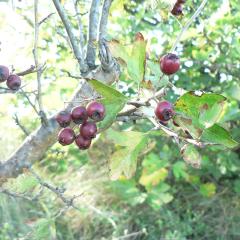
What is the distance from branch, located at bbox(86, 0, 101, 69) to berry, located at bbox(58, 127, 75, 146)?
0.23m

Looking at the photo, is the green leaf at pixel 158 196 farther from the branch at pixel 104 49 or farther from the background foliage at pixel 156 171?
the branch at pixel 104 49

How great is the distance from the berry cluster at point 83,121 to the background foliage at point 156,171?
980mm

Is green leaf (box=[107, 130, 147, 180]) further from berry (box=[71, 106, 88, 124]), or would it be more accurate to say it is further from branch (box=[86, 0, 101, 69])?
branch (box=[86, 0, 101, 69])

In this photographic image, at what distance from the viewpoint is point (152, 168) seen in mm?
3232

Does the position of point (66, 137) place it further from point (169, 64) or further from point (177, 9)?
point (177, 9)

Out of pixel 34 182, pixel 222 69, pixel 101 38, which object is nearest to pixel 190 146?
pixel 101 38

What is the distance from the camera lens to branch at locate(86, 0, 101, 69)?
111 cm

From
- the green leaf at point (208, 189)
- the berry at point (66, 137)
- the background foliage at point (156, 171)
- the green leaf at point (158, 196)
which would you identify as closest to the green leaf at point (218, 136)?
the berry at point (66, 137)

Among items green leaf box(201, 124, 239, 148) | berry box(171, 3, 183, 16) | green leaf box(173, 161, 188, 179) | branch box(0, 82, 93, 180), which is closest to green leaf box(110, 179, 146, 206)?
green leaf box(173, 161, 188, 179)

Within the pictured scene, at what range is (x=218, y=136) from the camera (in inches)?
31.4

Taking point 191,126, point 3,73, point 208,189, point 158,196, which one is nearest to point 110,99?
point 191,126

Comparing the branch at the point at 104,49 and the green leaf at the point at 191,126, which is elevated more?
the green leaf at the point at 191,126

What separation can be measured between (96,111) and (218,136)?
183 millimetres

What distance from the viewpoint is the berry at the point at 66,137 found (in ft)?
2.96
